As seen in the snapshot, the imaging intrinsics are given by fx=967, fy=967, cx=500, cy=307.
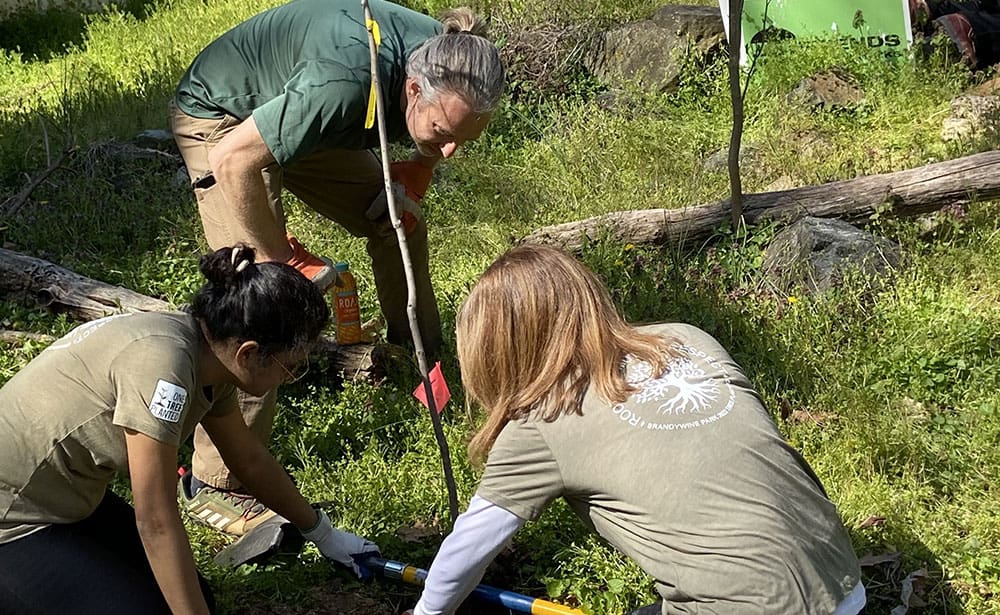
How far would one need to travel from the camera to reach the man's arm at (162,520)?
2240 mm

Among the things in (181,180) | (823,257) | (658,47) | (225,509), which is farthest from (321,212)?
(658,47)

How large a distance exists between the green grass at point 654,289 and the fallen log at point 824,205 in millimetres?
96

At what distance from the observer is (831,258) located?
4.32 m

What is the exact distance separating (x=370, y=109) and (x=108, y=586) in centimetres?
153

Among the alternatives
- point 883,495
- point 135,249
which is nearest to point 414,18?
point 883,495

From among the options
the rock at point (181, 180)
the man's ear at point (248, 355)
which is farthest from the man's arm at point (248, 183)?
the rock at point (181, 180)

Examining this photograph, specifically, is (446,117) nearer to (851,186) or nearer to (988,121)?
(851,186)

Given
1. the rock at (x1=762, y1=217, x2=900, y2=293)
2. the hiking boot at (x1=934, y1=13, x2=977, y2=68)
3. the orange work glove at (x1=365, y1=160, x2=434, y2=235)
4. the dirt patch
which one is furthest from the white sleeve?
the hiking boot at (x1=934, y1=13, x2=977, y2=68)

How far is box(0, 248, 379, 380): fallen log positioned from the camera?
4074 mm

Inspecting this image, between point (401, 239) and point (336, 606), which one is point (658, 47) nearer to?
point (401, 239)

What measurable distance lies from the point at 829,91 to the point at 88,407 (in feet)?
17.3

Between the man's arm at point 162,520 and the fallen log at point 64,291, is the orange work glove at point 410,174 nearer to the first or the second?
the fallen log at point 64,291

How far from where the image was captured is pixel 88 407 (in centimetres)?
231

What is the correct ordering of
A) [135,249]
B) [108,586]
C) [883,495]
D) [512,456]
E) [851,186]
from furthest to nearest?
[135,249], [851,186], [883,495], [108,586], [512,456]
